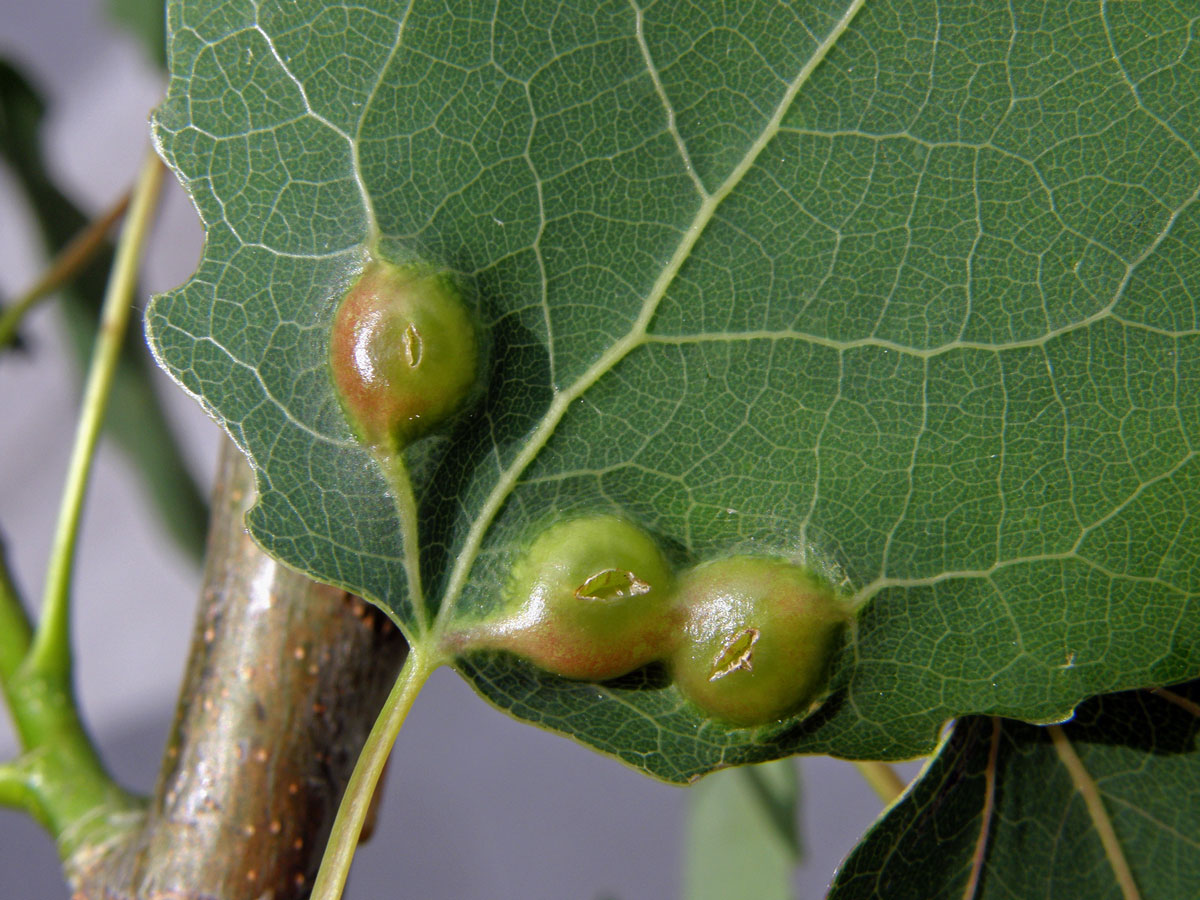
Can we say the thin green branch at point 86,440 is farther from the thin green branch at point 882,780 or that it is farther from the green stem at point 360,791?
the thin green branch at point 882,780

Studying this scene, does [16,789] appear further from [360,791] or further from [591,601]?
[591,601]

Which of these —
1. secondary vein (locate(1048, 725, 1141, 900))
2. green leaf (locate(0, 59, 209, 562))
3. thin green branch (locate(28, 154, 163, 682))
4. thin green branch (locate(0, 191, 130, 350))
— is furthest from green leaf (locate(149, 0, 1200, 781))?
green leaf (locate(0, 59, 209, 562))

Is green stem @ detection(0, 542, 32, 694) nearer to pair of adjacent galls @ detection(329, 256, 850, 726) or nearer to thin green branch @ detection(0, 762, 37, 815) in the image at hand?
thin green branch @ detection(0, 762, 37, 815)

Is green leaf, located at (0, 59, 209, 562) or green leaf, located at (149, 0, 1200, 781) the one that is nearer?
green leaf, located at (149, 0, 1200, 781)

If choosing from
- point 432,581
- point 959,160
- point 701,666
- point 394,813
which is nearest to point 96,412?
point 432,581

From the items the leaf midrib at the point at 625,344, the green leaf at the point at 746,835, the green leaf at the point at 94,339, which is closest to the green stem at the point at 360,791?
the leaf midrib at the point at 625,344

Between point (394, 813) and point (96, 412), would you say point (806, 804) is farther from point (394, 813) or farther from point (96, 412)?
point (96, 412)
